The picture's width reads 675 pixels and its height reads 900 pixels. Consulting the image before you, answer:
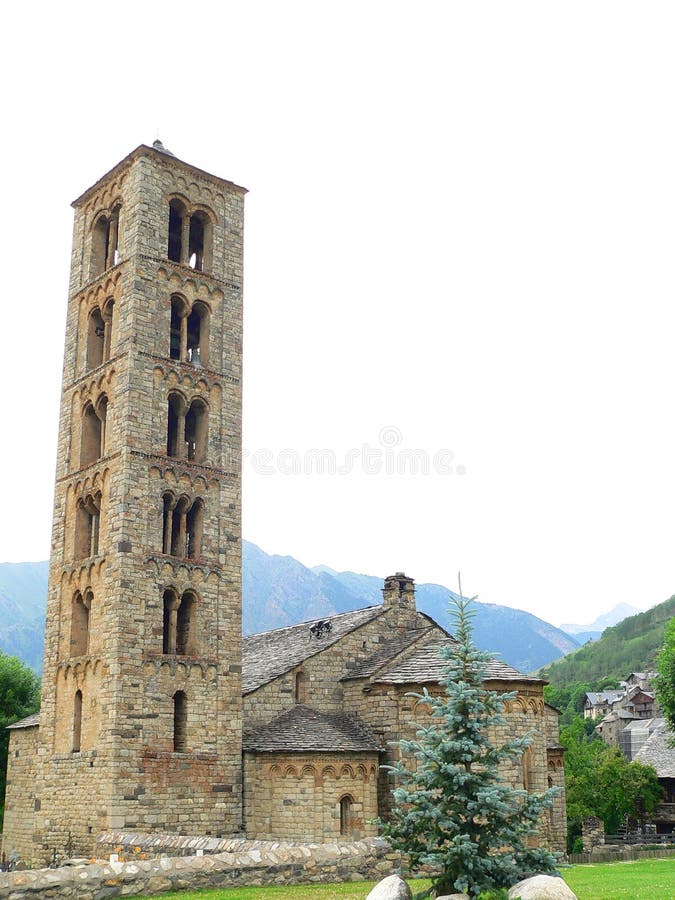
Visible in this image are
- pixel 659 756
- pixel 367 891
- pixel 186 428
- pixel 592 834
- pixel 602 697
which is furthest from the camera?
pixel 602 697

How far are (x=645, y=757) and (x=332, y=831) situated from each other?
4467 cm

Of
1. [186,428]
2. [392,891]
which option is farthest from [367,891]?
[186,428]

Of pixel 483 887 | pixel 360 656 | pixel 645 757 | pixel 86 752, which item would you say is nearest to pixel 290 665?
pixel 360 656

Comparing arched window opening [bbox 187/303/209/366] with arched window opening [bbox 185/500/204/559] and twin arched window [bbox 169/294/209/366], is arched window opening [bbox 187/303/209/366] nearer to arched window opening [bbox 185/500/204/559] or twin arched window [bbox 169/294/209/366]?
twin arched window [bbox 169/294/209/366]

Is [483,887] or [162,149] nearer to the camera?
[483,887]

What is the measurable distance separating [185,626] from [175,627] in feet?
2.78

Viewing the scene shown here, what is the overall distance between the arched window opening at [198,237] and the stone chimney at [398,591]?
571 inches

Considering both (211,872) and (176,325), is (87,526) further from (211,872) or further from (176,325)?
(211,872)

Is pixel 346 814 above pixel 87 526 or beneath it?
beneath

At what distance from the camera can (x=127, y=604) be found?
29953mm

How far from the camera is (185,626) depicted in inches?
1254

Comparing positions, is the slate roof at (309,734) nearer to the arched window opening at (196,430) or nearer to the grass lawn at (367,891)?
the grass lawn at (367,891)

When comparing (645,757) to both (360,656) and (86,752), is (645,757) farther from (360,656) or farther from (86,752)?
(86,752)

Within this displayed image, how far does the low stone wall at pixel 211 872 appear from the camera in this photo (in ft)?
60.2
